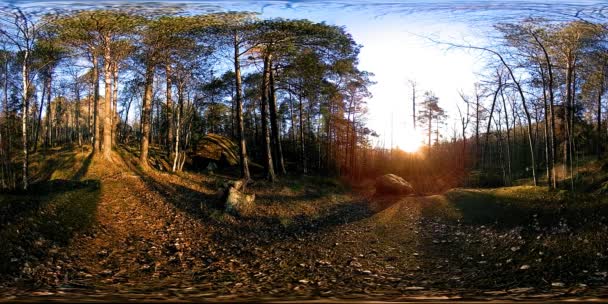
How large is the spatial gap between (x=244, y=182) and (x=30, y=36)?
6224 millimetres

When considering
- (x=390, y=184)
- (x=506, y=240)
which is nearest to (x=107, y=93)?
(x=390, y=184)

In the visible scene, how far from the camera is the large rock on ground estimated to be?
7.86 metres

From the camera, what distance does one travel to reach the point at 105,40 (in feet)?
14.5

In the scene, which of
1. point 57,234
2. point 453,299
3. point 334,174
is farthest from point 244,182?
point 453,299

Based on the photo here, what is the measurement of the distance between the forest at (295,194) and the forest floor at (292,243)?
0.05m

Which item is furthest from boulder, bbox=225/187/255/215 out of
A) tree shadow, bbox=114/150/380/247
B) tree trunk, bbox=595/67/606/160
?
tree trunk, bbox=595/67/606/160

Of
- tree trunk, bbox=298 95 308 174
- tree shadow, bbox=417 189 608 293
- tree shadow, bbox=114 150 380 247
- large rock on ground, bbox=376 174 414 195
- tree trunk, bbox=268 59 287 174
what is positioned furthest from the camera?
tree trunk, bbox=268 59 287 174

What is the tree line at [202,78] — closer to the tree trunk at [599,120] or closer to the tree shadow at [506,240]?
the tree shadow at [506,240]

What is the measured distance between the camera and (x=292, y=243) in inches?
249

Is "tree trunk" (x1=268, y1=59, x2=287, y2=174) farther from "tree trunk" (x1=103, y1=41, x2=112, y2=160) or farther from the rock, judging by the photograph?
"tree trunk" (x1=103, y1=41, x2=112, y2=160)

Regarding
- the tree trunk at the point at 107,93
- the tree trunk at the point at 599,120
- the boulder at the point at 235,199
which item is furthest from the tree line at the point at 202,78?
the tree trunk at the point at 599,120

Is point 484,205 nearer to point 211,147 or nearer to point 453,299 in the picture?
point 453,299

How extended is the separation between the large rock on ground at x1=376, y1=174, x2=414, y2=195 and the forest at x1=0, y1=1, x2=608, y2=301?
65 mm

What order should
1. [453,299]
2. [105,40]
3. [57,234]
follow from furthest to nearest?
[57,234]
[105,40]
[453,299]
